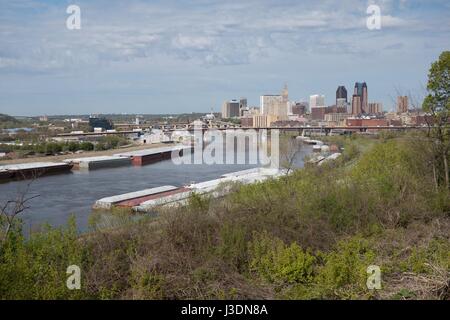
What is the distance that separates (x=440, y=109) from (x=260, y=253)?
5221 mm

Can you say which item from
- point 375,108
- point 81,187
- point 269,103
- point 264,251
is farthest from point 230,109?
point 264,251

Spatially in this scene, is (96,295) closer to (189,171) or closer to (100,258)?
(100,258)

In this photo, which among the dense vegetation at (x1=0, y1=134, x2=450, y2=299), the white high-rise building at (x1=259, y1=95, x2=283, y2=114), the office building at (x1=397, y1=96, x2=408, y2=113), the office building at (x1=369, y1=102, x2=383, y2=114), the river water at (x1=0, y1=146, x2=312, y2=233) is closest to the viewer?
the dense vegetation at (x1=0, y1=134, x2=450, y2=299)

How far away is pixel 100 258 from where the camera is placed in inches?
195

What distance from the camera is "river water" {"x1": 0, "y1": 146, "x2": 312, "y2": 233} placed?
47.8ft

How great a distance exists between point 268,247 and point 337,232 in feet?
5.74

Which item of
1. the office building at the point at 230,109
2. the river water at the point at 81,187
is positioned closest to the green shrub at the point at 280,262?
the river water at the point at 81,187

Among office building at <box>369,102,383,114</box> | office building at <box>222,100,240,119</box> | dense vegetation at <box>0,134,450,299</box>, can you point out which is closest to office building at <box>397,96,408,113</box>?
dense vegetation at <box>0,134,450,299</box>

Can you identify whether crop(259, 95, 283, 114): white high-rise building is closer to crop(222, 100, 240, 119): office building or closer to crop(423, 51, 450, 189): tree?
Answer: crop(222, 100, 240, 119): office building

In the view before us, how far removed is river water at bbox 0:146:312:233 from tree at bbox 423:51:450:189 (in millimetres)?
8402

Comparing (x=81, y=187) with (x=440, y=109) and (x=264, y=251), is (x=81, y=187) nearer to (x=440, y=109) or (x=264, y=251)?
(x=440, y=109)
